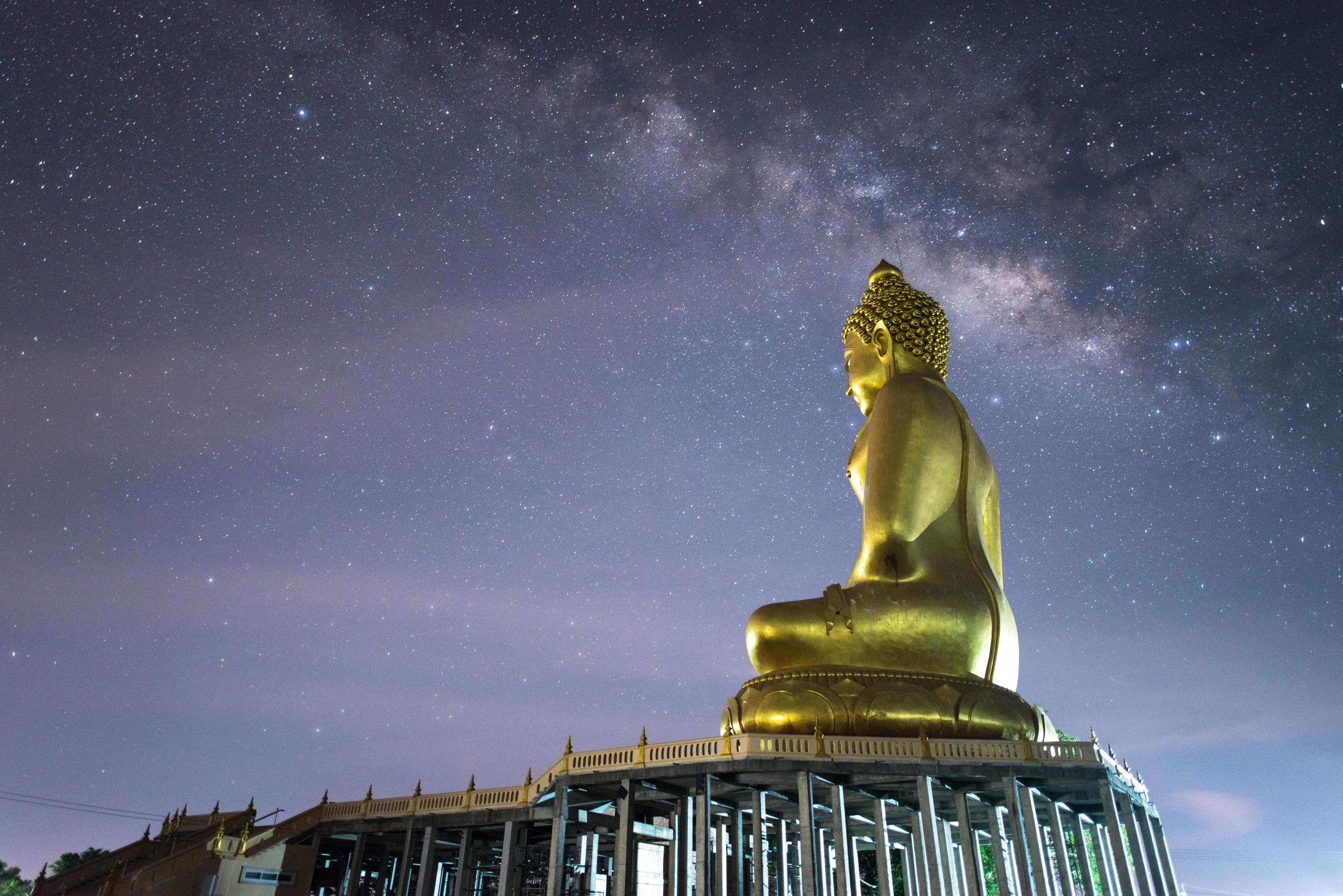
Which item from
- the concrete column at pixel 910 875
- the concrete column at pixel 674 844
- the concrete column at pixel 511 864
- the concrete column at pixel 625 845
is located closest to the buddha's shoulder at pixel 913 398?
the concrete column at pixel 674 844

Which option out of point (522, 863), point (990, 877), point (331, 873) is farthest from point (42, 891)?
point (990, 877)

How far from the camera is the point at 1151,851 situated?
19.4 metres

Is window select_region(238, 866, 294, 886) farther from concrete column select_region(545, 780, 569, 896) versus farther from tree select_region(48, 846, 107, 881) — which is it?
tree select_region(48, 846, 107, 881)

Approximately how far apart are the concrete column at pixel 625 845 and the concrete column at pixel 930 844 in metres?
5.04

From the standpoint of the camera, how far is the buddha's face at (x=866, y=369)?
2470cm

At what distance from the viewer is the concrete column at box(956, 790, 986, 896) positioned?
1584 cm

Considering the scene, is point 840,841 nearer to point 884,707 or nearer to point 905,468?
point 884,707

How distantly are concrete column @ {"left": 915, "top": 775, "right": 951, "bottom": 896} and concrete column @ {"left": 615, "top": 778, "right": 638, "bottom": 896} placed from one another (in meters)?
5.04

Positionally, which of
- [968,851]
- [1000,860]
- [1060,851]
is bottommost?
[1000,860]

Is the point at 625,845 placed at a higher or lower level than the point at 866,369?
lower

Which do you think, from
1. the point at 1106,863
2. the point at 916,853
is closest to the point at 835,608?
the point at 916,853

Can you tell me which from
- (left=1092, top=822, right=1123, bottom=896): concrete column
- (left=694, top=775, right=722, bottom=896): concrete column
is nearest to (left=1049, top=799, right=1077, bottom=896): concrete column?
(left=1092, top=822, right=1123, bottom=896): concrete column

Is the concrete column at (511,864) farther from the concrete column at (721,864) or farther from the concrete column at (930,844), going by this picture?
the concrete column at (930,844)

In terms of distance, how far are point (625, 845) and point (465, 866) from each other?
581 cm
